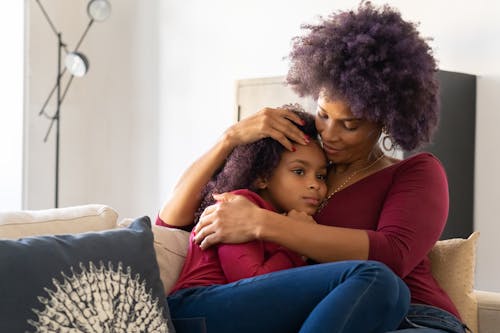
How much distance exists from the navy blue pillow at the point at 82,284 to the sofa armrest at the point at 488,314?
0.81 m

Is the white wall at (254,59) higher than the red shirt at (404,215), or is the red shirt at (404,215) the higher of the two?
the white wall at (254,59)

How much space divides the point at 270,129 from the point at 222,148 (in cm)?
14

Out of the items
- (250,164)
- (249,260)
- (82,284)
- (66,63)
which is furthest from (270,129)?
(66,63)

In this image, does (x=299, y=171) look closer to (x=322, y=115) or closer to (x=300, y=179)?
(x=300, y=179)

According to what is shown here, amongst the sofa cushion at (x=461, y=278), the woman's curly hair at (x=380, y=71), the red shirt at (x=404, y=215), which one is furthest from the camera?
the sofa cushion at (x=461, y=278)

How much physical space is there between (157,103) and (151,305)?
2979 mm

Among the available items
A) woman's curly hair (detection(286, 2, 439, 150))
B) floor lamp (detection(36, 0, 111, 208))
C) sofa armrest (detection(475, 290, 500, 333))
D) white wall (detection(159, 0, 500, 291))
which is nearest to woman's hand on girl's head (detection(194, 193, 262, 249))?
woman's curly hair (detection(286, 2, 439, 150))

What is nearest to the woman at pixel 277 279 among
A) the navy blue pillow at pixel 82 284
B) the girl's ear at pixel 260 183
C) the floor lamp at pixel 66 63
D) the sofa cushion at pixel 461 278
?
the girl's ear at pixel 260 183

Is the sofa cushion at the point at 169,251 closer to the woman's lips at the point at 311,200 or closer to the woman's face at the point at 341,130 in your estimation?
the woman's lips at the point at 311,200

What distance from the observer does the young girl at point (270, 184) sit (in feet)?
5.83

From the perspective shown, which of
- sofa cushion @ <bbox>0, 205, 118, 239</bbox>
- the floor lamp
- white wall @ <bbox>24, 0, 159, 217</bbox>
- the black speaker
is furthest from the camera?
white wall @ <bbox>24, 0, 159, 217</bbox>

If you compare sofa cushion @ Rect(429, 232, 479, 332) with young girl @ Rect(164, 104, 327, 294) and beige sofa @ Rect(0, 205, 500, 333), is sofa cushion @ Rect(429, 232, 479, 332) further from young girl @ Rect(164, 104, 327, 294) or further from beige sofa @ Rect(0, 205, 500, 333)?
young girl @ Rect(164, 104, 327, 294)

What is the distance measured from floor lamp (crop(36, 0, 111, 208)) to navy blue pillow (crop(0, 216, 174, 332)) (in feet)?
7.84

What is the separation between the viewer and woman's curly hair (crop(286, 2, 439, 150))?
183cm
